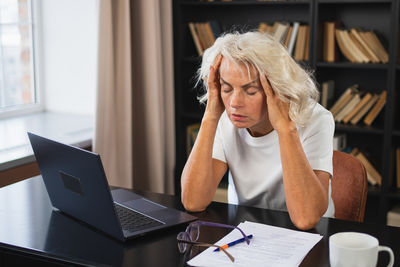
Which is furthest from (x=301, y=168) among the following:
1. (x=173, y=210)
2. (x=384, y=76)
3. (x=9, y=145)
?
(x=384, y=76)

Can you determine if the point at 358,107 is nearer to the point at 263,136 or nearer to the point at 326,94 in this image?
the point at 326,94

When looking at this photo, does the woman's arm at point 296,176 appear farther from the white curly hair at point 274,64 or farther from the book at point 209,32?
the book at point 209,32

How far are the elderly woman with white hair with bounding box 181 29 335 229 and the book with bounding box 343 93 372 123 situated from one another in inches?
52.5

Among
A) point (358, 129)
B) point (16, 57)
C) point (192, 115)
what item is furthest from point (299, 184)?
point (16, 57)

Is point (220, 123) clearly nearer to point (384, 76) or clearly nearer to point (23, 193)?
point (23, 193)

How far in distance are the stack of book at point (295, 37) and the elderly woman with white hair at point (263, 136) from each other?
1.38 metres

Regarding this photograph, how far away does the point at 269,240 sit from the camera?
1425mm

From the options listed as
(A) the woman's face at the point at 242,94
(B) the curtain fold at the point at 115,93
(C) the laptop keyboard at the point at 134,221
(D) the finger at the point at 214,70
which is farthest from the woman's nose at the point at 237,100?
(B) the curtain fold at the point at 115,93

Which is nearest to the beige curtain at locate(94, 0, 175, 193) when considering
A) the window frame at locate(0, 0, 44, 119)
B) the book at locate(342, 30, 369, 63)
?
the window frame at locate(0, 0, 44, 119)

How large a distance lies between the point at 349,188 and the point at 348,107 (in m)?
1.41

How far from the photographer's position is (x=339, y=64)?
3.08 meters

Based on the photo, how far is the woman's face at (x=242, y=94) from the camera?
167 centimetres

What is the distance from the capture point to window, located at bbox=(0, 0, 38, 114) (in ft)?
10.2

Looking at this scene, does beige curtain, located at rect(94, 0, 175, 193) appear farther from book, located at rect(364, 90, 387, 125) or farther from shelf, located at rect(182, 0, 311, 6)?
book, located at rect(364, 90, 387, 125)
